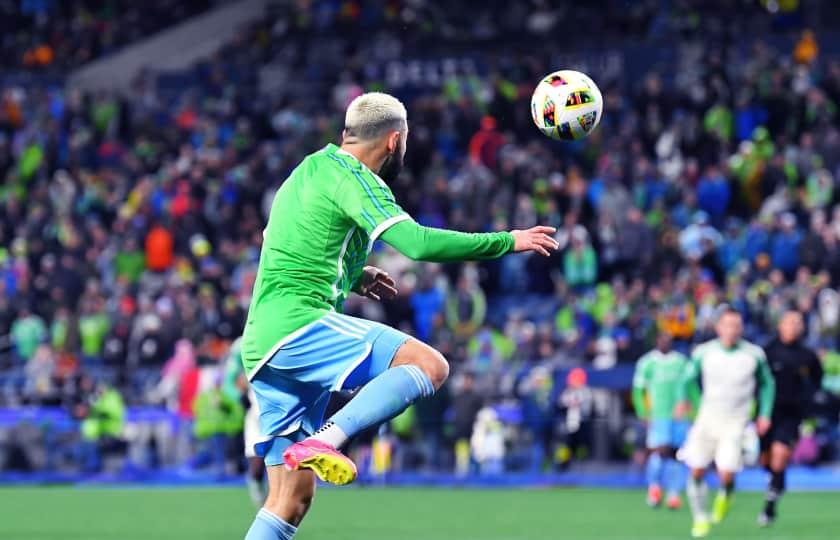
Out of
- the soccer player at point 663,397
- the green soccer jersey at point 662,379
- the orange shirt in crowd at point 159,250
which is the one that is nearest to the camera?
the soccer player at point 663,397

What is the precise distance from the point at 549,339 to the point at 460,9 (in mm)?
11122

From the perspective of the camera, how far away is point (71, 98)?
3116 cm

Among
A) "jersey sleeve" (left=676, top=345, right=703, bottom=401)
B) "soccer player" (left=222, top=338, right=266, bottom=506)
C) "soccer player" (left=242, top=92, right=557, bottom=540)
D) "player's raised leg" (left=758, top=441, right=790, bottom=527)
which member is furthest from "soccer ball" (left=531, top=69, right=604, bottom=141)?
"soccer player" (left=222, top=338, right=266, bottom=506)

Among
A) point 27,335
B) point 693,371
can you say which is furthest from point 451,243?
point 27,335

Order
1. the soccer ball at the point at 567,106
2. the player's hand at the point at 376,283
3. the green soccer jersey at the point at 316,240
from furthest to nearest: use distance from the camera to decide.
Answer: the soccer ball at the point at 567,106, the player's hand at the point at 376,283, the green soccer jersey at the point at 316,240

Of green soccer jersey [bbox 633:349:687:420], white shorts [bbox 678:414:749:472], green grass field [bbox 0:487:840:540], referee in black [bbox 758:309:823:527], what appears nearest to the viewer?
green grass field [bbox 0:487:840:540]

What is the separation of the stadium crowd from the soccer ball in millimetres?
12768

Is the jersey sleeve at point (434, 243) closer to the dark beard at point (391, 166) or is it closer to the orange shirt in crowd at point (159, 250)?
the dark beard at point (391, 166)

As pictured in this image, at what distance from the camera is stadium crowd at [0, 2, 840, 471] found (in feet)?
74.4

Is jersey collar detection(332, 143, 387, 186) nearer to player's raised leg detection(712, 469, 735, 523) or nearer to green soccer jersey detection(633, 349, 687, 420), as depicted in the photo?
player's raised leg detection(712, 469, 735, 523)

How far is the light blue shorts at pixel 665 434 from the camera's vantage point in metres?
18.7

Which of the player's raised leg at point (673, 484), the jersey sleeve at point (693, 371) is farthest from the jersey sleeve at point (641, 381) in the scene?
the player's raised leg at point (673, 484)

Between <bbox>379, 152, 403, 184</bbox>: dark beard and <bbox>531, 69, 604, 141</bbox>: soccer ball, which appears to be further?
A: <bbox>531, 69, 604, 141</bbox>: soccer ball

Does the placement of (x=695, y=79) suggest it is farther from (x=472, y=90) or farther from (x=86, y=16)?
(x=86, y=16)
